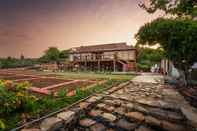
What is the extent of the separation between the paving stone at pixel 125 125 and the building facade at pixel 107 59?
20.4 m

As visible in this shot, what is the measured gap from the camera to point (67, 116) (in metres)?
3.51

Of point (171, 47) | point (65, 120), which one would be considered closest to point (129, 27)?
point (171, 47)

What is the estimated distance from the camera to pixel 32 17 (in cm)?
1211

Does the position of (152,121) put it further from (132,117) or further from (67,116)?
(67,116)

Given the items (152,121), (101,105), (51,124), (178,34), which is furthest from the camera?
(178,34)

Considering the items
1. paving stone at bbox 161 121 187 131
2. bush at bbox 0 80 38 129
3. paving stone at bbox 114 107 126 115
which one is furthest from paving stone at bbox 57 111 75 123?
paving stone at bbox 161 121 187 131

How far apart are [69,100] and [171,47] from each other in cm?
705

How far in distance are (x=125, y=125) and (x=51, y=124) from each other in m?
1.97

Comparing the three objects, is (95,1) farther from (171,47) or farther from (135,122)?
(135,122)

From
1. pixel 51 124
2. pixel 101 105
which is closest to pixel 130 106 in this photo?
pixel 101 105

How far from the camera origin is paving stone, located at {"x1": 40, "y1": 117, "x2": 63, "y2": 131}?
9.52ft

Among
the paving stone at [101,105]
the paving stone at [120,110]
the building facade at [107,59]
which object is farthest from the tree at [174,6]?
the building facade at [107,59]

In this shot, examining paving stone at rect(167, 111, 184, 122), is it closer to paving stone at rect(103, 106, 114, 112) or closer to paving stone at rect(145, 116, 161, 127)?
paving stone at rect(145, 116, 161, 127)

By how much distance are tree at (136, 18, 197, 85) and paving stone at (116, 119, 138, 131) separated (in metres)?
5.69
